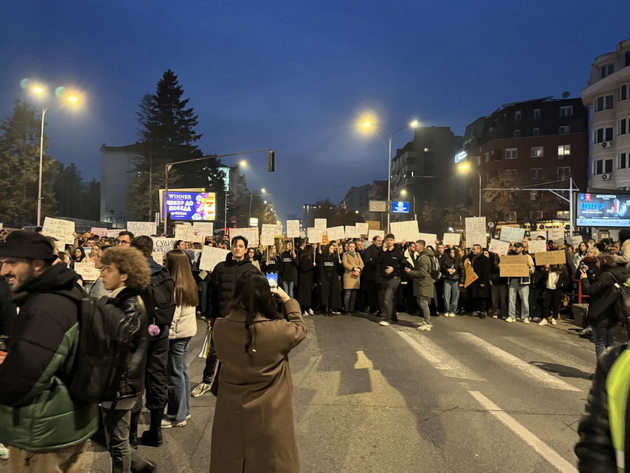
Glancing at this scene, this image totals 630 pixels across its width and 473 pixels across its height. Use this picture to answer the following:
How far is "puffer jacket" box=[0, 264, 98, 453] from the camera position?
92.9 inches

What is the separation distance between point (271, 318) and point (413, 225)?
508 inches

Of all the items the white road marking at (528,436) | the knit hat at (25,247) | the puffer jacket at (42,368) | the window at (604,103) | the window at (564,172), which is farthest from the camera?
the window at (564,172)

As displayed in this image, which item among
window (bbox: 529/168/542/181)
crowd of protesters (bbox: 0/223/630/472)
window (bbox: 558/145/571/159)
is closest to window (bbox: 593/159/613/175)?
window (bbox: 529/168/542/181)

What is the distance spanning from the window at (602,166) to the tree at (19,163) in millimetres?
54697

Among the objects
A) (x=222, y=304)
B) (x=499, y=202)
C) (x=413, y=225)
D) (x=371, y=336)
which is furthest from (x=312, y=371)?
(x=499, y=202)

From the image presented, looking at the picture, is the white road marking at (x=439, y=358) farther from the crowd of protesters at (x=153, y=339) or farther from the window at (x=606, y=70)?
the window at (x=606, y=70)

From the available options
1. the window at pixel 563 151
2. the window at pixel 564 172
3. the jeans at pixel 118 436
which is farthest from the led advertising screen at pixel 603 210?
the window at pixel 563 151

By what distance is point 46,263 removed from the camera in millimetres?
2674

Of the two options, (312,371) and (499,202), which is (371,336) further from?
(499,202)

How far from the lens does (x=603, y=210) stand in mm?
31344

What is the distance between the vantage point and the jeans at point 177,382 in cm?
504

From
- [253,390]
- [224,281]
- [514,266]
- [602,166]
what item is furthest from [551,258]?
[602,166]

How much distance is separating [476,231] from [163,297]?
1207 centimetres

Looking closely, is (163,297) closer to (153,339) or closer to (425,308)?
(153,339)
